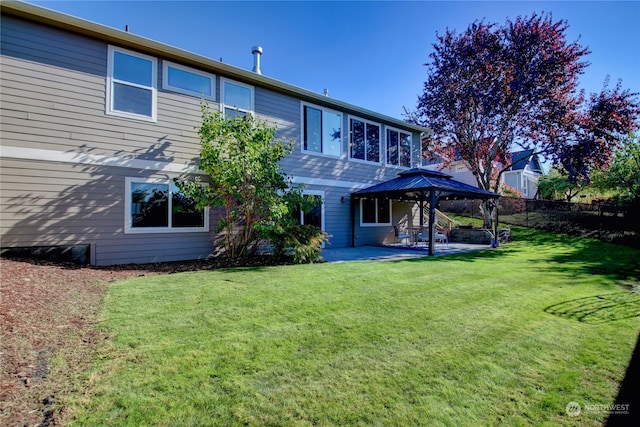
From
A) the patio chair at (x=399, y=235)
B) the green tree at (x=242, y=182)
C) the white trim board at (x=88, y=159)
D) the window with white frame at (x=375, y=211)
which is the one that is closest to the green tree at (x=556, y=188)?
the patio chair at (x=399, y=235)

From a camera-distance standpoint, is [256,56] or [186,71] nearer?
[186,71]

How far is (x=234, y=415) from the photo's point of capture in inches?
84.7

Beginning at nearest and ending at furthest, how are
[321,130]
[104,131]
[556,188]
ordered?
[104,131]
[321,130]
[556,188]

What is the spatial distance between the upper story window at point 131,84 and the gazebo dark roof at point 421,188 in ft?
24.8

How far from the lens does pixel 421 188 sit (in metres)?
10.3

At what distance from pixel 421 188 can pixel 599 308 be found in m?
6.12

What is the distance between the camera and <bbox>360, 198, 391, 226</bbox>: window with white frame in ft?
43.2

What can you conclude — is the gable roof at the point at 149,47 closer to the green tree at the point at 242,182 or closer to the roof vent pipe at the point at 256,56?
the roof vent pipe at the point at 256,56

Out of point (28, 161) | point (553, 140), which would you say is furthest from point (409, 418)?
point (553, 140)

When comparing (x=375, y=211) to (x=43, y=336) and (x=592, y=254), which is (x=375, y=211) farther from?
(x=43, y=336)

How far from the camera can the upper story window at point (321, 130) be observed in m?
11.4

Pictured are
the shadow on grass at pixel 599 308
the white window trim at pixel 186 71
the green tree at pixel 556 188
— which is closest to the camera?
the shadow on grass at pixel 599 308

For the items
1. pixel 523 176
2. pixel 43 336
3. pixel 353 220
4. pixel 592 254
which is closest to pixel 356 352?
pixel 43 336

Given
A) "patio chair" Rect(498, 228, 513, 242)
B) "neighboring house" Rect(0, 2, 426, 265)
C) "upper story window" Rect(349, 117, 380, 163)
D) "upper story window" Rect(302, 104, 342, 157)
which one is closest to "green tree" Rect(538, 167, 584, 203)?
"patio chair" Rect(498, 228, 513, 242)
